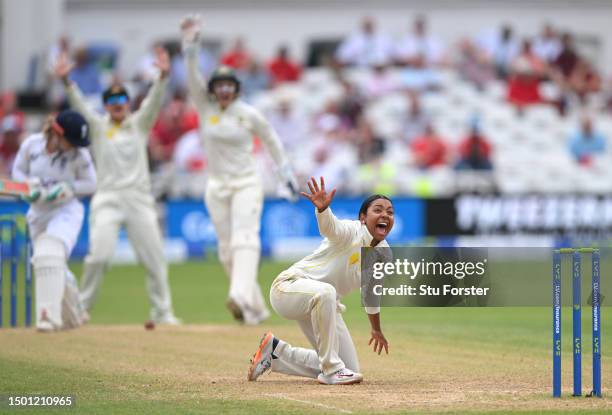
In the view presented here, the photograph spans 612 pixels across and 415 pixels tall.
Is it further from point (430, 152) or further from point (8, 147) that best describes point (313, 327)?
point (8, 147)

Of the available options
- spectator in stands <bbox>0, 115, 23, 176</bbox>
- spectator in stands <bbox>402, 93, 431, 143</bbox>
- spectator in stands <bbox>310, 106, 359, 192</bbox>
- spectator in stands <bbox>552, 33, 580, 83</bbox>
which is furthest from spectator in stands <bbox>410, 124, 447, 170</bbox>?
spectator in stands <bbox>0, 115, 23, 176</bbox>

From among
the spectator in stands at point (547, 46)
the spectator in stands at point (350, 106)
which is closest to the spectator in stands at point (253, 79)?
the spectator in stands at point (350, 106)

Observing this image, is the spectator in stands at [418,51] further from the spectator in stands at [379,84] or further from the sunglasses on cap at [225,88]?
the sunglasses on cap at [225,88]

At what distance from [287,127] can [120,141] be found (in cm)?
1197

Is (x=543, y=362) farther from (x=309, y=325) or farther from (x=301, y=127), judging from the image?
(x=301, y=127)

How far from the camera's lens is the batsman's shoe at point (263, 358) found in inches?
383

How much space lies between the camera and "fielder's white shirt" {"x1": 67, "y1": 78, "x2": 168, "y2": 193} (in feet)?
47.7

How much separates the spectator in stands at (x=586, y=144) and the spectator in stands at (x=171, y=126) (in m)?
7.72

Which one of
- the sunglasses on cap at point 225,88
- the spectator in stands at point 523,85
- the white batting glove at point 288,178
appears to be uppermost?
the spectator in stands at point 523,85

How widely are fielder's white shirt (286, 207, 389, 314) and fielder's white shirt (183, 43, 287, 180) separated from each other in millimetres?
4783

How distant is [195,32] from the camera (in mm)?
14625

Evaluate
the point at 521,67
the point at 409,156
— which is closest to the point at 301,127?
the point at 409,156

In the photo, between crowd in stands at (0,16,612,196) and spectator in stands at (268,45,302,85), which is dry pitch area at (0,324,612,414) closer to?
crowd in stands at (0,16,612,196)

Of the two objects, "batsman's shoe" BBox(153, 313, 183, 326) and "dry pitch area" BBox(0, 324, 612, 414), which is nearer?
"dry pitch area" BBox(0, 324, 612, 414)
